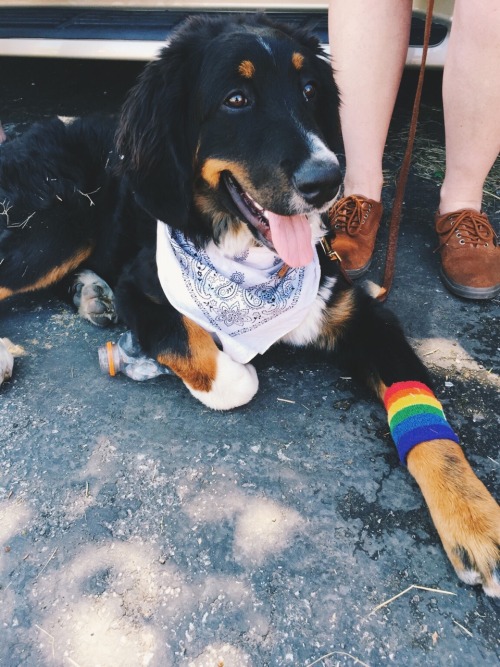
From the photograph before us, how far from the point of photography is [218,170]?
2.00 metres

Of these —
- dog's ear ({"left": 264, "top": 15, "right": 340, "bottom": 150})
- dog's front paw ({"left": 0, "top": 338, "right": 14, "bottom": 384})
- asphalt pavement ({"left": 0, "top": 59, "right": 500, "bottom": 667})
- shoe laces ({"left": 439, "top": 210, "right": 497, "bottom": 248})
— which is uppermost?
dog's ear ({"left": 264, "top": 15, "right": 340, "bottom": 150})

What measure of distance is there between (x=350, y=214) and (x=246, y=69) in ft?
3.66

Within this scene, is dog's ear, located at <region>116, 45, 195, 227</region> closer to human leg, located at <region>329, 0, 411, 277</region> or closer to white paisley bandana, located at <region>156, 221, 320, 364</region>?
white paisley bandana, located at <region>156, 221, 320, 364</region>

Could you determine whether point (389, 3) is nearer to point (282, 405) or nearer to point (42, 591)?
point (282, 405)

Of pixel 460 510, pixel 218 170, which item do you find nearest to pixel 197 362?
pixel 218 170

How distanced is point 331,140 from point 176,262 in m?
0.81

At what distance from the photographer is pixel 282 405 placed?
2219 mm

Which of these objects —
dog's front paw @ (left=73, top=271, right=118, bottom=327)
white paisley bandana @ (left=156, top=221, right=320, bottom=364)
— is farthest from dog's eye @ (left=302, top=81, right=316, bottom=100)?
dog's front paw @ (left=73, top=271, right=118, bottom=327)

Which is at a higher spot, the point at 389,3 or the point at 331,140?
the point at 389,3

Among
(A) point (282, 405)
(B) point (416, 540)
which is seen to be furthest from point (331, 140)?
(B) point (416, 540)

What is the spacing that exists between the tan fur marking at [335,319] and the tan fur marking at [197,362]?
1.47 feet

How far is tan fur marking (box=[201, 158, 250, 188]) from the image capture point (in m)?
1.94

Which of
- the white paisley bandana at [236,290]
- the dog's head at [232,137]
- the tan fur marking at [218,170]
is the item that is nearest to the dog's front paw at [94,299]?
the white paisley bandana at [236,290]

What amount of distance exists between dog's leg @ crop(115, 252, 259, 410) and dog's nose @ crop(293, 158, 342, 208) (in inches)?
26.8
